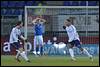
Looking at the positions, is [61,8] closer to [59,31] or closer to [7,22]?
[59,31]

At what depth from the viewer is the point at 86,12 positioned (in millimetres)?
27406

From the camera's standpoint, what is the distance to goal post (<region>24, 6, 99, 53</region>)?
2694cm

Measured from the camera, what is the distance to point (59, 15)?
28500 mm

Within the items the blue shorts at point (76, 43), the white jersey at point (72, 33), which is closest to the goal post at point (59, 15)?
the white jersey at point (72, 33)

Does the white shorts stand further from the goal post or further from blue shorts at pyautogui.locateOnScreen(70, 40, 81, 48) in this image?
blue shorts at pyautogui.locateOnScreen(70, 40, 81, 48)

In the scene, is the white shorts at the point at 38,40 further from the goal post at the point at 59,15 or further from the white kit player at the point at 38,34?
the goal post at the point at 59,15

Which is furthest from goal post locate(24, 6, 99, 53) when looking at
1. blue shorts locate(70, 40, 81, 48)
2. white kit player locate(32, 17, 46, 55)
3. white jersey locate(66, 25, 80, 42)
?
blue shorts locate(70, 40, 81, 48)

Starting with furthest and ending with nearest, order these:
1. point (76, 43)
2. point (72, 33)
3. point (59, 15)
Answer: point (59, 15)
point (72, 33)
point (76, 43)

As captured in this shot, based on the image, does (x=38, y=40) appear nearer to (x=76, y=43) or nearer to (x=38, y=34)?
(x=38, y=34)

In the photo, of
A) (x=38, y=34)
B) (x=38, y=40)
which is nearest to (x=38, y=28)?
(x=38, y=34)

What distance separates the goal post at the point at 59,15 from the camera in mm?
26938

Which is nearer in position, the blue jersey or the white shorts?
the blue jersey

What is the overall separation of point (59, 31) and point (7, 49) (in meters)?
3.21

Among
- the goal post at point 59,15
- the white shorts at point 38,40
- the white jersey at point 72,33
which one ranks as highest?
the goal post at point 59,15
